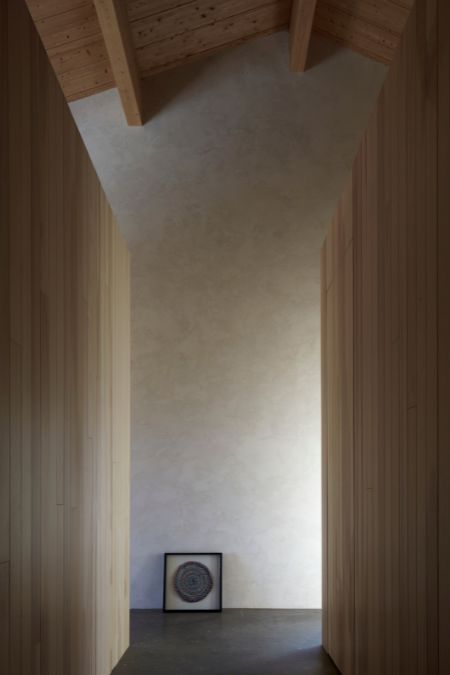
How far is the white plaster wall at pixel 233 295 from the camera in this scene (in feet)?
17.5

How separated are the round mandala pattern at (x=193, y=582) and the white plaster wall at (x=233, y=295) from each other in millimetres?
147

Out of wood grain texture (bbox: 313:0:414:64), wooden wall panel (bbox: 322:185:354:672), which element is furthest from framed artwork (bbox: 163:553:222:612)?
wood grain texture (bbox: 313:0:414:64)

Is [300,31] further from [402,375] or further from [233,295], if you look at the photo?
[402,375]

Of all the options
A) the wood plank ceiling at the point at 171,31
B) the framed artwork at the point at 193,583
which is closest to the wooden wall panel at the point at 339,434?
the framed artwork at the point at 193,583

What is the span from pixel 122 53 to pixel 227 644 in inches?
135

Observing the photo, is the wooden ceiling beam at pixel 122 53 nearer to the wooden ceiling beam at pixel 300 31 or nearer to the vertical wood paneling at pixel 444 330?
the wooden ceiling beam at pixel 300 31

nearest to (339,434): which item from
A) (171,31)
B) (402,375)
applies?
(402,375)

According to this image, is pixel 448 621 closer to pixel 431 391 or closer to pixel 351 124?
pixel 431 391

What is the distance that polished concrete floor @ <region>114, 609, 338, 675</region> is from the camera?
3781 mm

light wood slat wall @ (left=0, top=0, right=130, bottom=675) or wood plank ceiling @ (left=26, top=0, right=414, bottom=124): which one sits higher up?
wood plank ceiling @ (left=26, top=0, right=414, bottom=124)

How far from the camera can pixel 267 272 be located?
551cm

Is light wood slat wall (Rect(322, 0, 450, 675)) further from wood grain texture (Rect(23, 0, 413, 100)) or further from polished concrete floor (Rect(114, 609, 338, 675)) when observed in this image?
wood grain texture (Rect(23, 0, 413, 100))

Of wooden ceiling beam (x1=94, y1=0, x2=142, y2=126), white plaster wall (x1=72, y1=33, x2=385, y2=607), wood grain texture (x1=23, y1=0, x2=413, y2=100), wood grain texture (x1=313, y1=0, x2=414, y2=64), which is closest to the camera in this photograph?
wooden ceiling beam (x1=94, y1=0, x2=142, y2=126)

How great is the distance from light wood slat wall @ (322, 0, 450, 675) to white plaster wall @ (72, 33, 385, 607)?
2.01 metres
